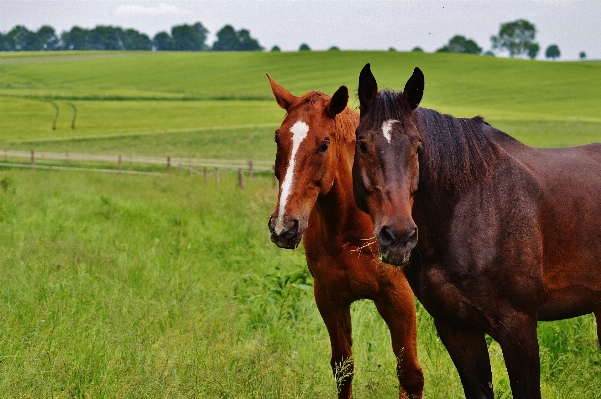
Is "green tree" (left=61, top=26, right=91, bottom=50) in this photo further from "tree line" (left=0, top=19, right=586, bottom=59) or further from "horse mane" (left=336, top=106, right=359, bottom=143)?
"horse mane" (left=336, top=106, right=359, bottom=143)

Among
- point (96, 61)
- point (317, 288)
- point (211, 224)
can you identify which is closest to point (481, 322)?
point (317, 288)

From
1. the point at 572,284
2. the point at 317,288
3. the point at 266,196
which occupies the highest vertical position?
the point at 572,284

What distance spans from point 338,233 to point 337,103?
885 millimetres

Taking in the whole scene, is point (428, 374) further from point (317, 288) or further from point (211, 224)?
point (211, 224)

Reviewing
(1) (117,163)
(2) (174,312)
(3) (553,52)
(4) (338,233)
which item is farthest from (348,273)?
(3) (553,52)

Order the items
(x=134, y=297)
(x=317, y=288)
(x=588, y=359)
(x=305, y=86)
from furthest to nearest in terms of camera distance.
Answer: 1. (x=305, y=86)
2. (x=134, y=297)
3. (x=588, y=359)
4. (x=317, y=288)

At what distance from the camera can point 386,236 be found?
326cm

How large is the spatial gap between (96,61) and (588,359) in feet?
231

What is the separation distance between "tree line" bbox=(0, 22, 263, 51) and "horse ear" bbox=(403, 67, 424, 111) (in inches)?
3503

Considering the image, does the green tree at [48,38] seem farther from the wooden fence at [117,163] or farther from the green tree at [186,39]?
the wooden fence at [117,163]

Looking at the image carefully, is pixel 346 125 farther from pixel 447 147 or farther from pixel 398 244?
pixel 398 244

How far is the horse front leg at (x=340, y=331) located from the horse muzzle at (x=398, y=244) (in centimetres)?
168

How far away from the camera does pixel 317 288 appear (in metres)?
4.95

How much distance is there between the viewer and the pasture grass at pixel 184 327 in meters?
4.27
